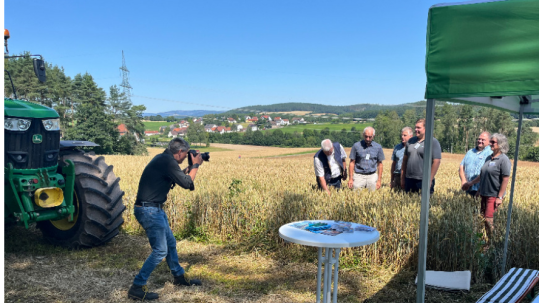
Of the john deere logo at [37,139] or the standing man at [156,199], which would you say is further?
the john deere logo at [37,139]

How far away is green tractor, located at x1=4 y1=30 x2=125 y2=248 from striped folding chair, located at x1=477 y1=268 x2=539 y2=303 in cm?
482

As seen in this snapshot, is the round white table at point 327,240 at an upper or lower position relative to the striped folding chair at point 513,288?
upper

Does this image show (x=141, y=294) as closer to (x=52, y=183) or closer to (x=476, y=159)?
(x=52, y=183)

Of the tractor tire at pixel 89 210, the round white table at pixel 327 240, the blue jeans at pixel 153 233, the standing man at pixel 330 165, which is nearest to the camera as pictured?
the round white table at pixel 327 240

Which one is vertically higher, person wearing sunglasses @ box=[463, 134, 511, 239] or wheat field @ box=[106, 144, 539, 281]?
person wearing sunglasses @ box=[463, 134, 511, 239]

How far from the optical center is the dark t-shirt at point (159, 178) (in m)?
4.27

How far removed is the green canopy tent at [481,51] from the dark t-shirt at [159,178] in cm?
250

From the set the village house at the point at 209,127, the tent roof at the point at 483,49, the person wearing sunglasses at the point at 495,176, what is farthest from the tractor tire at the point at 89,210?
the village house at the point at 209,127

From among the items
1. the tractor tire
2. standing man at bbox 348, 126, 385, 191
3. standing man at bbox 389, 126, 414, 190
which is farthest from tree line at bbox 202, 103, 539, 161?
the tractor tire

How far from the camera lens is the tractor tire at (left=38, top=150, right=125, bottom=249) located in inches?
221

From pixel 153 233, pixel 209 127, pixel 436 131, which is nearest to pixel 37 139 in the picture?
pixel 153 233

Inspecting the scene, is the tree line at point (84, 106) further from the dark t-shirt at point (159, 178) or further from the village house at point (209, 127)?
the dark t-shirt at point (159, 178)

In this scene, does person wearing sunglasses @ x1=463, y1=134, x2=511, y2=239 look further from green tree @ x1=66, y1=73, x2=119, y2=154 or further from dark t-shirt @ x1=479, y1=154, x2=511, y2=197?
green tree @ x1=66, y1=73, x2=119, y2=154

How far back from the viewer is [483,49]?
2.67 m
